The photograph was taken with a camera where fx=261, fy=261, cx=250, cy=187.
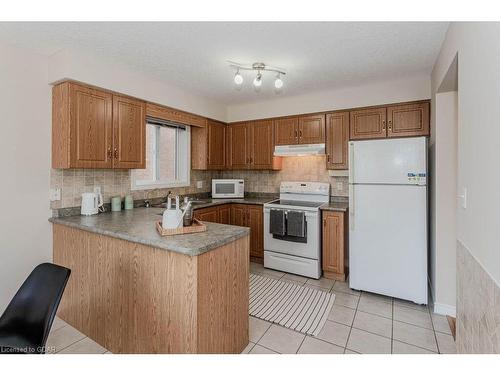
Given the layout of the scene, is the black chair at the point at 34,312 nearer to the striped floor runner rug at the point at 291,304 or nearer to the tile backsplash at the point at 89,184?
the tile backsplash at the point at 89,184

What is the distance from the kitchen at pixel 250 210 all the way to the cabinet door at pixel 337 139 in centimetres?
2

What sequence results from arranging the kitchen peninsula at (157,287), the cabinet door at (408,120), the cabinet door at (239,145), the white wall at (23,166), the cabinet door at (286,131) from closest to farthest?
the kitchen peninsula at (157,287) < the white wall at (23,166) < the cabinet door at (408,120) < the cabinet door at (286,131) < the cabinet door at (239,145)

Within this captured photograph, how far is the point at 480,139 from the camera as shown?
3.89ft

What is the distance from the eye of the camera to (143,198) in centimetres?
325

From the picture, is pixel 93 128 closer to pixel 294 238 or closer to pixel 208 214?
pixel 208 214

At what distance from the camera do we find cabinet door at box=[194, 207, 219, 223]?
331 cm

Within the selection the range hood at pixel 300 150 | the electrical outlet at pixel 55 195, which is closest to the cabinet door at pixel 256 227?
the range hood at pixel 300 150

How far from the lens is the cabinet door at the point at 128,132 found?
8.63 ft

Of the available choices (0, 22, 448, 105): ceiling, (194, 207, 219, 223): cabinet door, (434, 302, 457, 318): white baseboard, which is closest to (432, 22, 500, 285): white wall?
(0, 22, 448, 105): ceiling

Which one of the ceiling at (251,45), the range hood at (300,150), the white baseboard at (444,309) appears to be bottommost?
the white baseboard at (444,309)

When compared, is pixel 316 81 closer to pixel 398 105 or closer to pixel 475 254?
pixel 398 105

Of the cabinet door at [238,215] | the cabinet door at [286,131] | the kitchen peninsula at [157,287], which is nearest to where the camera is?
the kitchen peninsula at [157,287]

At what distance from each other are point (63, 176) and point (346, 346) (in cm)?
285

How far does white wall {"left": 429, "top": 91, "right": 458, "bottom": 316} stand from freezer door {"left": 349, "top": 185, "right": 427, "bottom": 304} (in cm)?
14
